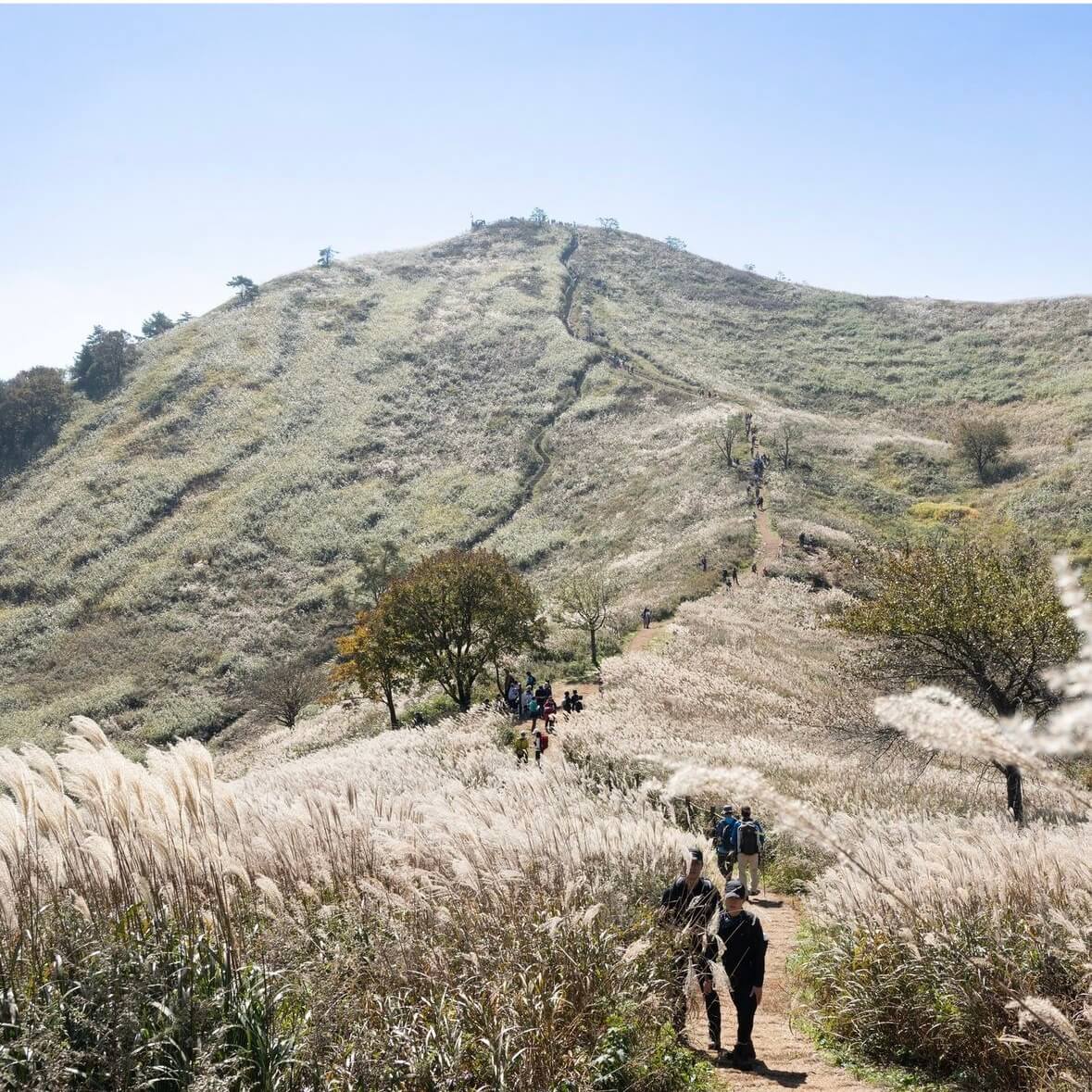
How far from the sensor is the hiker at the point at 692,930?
6.21 m

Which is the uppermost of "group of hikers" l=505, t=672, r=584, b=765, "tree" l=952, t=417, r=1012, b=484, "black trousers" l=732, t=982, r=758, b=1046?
"tree" l=952, t=417, r=1012, b=484

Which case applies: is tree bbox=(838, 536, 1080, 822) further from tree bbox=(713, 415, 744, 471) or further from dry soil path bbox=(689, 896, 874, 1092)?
tree bbox=(713, 415, 744, 471)

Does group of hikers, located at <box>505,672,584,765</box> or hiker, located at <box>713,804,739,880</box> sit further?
group of hikers, located at <box>505,672,584,765</box>

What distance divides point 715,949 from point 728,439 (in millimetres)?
66581

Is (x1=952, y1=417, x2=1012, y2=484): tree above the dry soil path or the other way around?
above

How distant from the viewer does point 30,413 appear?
316 feet

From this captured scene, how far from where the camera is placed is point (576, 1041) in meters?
5.12

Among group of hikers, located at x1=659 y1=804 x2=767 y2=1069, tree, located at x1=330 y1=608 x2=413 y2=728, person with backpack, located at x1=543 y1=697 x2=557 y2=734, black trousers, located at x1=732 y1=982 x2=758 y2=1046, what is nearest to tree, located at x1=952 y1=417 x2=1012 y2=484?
tree, located at x1=330 y1=608 x2=413 y2=728

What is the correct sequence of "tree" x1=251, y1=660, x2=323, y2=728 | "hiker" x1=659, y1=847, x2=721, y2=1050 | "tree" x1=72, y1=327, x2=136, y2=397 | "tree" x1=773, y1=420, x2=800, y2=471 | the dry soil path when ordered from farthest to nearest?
1. "tree" x1=72, y1=327, x2=136, y2=397
2. "tree" x1=773, y1=420, x2=800, y2=471
3. "tree" x1=251, y1=660, x2=323, y2=728
4. "hiker" x1=659, y1=847, x2=721, y2=1050
5. the dry soil path

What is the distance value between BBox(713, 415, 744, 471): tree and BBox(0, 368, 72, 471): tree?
75.5m

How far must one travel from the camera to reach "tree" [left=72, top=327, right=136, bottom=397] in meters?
105

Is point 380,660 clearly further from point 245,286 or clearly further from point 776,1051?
point 245,286

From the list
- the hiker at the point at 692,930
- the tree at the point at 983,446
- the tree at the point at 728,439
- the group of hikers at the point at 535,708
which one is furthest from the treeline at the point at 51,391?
the hiker at the point at 692,930

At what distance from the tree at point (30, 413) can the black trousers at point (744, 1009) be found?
10503 cm
